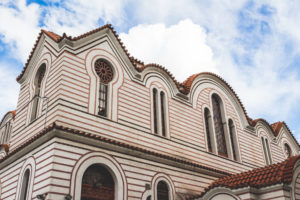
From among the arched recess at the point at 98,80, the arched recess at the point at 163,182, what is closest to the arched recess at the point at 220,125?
the arched recess at the point at 163,182

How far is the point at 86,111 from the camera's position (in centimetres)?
1389

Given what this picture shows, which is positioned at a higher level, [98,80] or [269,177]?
[98,80]

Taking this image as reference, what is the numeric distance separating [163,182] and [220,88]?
31.7 ft

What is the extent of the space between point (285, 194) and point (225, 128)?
9.47m

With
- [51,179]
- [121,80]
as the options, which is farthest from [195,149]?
[51,179]

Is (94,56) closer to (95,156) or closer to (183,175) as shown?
(95,156)

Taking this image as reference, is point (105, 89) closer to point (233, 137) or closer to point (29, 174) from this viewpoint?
point (29, 174)

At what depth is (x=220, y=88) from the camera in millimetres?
22641

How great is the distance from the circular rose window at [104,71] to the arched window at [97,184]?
4.44m

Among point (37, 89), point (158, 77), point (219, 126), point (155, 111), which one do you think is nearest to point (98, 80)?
point (37, 89)

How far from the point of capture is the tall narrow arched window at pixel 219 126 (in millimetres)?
20609

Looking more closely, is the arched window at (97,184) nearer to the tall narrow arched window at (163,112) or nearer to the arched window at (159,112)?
the arched window at (159,112)

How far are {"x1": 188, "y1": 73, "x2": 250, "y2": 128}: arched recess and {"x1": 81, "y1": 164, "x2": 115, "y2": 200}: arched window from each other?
9.35m

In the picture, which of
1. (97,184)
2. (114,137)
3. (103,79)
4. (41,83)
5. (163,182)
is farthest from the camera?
(41,83)
